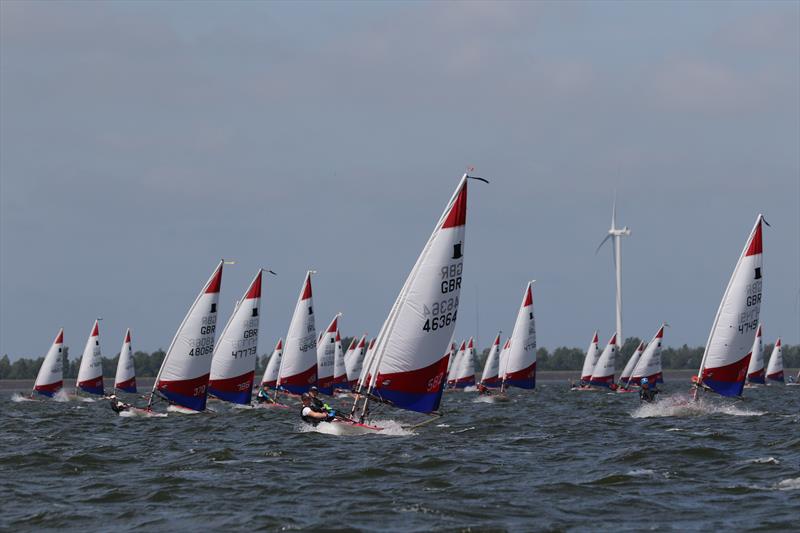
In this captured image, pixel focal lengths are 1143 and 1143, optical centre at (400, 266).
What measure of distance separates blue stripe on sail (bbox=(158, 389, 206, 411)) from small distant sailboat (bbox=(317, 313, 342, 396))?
75.1 ft

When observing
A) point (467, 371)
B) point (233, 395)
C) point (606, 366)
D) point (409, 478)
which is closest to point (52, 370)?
point (233, 395)

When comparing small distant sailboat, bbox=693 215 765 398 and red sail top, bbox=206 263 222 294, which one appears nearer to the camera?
small distant sailboat, bbox=693 215 765 398

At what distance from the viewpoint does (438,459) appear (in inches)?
1139

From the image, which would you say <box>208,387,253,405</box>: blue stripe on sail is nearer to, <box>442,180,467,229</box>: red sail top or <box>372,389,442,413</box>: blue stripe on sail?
<box>372,389,442,413</box>: blue stripe on sail

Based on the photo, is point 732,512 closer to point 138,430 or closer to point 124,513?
point 124,513

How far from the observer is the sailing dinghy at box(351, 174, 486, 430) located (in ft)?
115

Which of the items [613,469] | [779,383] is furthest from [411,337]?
[779,383]

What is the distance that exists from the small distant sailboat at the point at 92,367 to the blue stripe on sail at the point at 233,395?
31.3 metres

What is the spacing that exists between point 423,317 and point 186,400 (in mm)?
19500

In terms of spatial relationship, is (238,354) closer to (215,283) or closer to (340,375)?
(215,283)

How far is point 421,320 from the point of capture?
35.2 meters

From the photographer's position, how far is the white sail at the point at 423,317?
3491 centimetres

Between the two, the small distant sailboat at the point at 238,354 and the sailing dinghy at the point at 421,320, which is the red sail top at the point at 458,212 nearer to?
the sailing dinghy at the point at 421,320

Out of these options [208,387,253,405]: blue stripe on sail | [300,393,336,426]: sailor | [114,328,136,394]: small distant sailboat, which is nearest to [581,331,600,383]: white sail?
[114,328,136,394]: small distant sailboat
